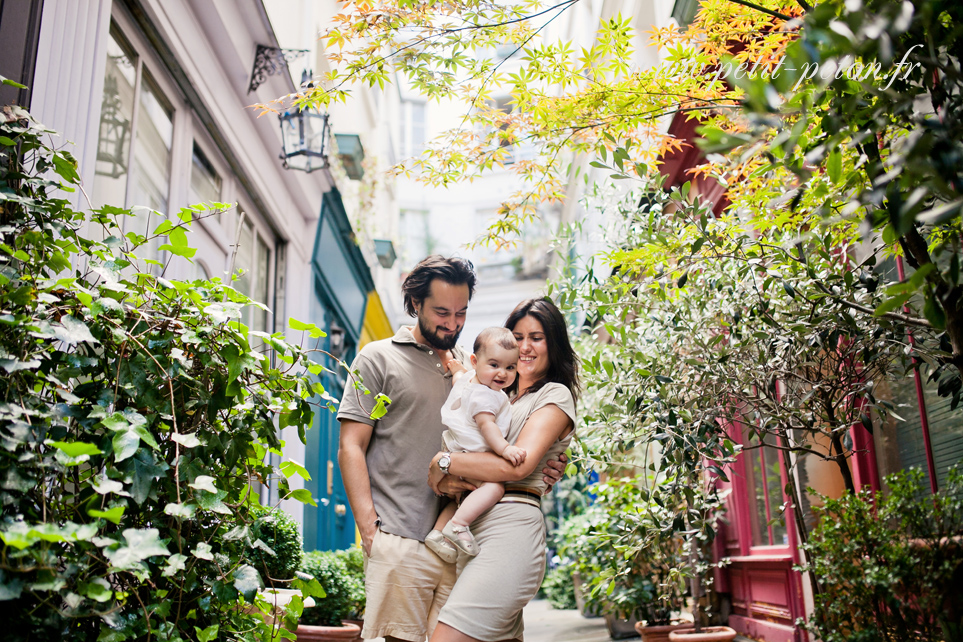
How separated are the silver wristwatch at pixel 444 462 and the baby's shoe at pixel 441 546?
230 millimetres

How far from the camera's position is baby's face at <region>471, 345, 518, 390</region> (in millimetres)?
2982

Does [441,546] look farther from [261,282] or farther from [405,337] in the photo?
[261,282]

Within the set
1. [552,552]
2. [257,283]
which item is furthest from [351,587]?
[552,552]

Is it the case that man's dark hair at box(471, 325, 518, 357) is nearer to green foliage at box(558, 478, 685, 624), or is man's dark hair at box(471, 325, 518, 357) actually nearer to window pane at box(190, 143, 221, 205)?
green foliage at box(558, 478, 685, 624)

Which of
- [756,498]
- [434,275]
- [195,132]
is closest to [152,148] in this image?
[195,132]

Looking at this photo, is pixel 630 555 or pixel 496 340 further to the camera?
pixel 630 555

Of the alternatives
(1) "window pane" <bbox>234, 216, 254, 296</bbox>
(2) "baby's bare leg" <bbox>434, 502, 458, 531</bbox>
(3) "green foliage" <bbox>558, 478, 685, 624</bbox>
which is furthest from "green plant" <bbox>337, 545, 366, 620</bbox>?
(2) "baby's bare leg" <bbox>434, 502, 458, 531</bbox>

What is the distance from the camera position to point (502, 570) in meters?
2.60

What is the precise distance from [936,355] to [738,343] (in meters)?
1.01

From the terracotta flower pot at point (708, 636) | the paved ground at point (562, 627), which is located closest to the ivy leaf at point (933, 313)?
the terracotta flower pot at point (708, 636)

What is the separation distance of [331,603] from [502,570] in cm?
379

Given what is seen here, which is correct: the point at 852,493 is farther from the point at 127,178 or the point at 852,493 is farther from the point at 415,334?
the point at 127,178

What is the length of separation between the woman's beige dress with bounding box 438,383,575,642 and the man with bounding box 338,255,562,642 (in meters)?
0.17

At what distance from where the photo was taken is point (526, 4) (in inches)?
152
